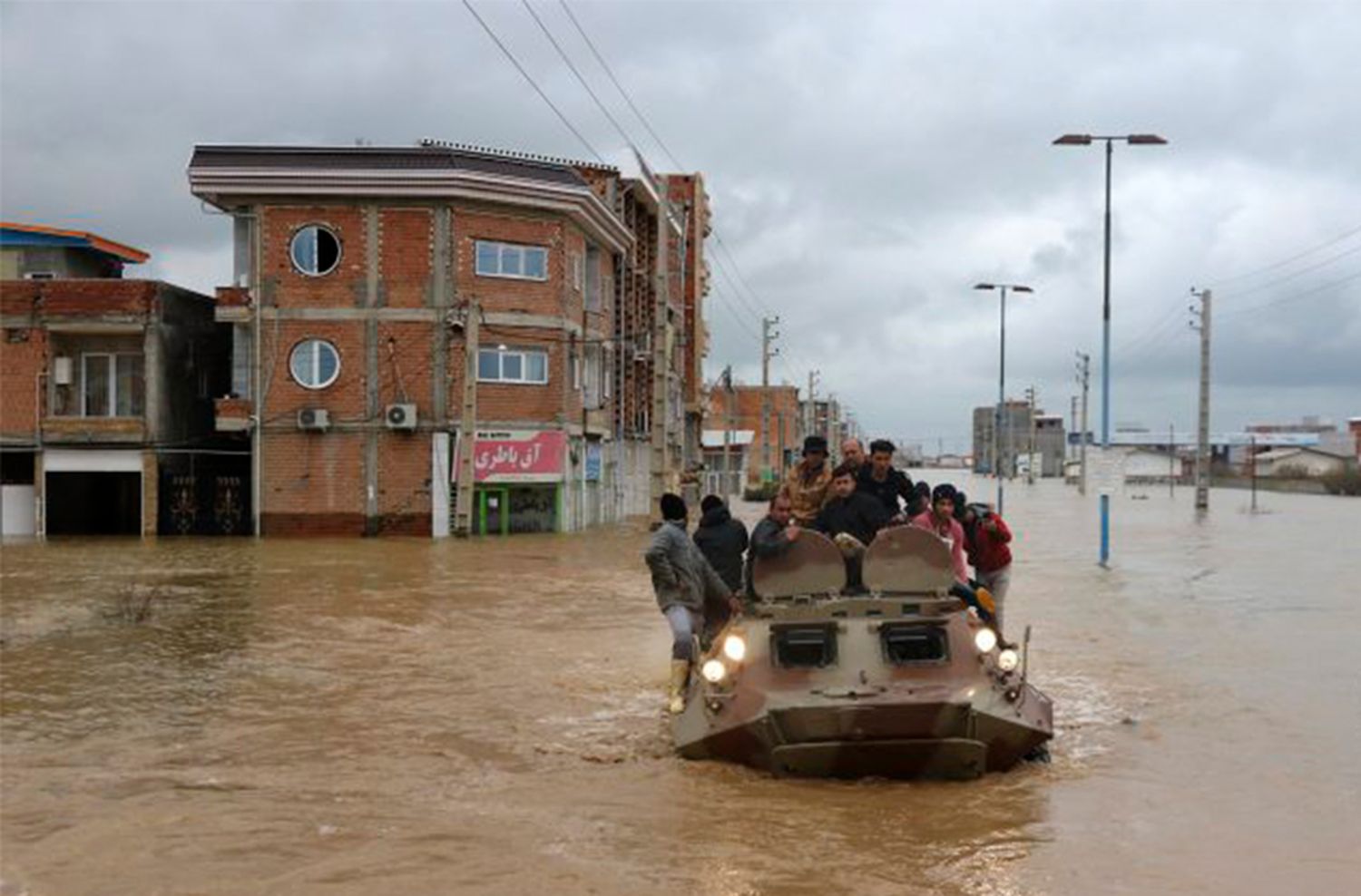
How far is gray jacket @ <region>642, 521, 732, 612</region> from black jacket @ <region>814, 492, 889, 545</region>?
3.23 feet

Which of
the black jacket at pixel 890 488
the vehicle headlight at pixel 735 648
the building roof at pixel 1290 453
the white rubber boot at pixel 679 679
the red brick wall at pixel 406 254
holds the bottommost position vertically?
the white rubber boot at pixel 679 679

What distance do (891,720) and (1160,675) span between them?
6934mm

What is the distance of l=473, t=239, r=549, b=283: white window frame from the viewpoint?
36.9 metres

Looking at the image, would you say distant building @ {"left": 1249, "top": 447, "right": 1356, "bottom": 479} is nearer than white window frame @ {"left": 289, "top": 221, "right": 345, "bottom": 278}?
No

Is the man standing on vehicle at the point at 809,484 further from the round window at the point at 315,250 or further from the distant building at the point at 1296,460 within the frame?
the distant building at the point at 1296,460

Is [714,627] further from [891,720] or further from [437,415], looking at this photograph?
[437,415]

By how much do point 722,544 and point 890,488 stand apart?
1.93 m

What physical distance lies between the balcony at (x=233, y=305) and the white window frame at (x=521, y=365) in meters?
6.18

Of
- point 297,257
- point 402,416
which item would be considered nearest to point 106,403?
point 297,257

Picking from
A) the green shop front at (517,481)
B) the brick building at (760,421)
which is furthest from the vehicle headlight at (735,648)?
the brick building at (760,421)

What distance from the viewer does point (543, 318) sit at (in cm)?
3759

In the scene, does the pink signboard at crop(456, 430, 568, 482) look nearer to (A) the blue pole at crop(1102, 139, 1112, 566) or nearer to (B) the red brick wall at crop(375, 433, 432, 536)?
(B) the red brick wall at crop(375, 433, 432, 536)

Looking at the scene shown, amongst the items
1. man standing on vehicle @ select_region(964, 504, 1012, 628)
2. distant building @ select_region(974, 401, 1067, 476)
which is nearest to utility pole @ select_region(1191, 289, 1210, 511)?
man standing on vehicle @ select_region(964, 504, 1012, 628)

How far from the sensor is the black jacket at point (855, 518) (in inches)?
429
